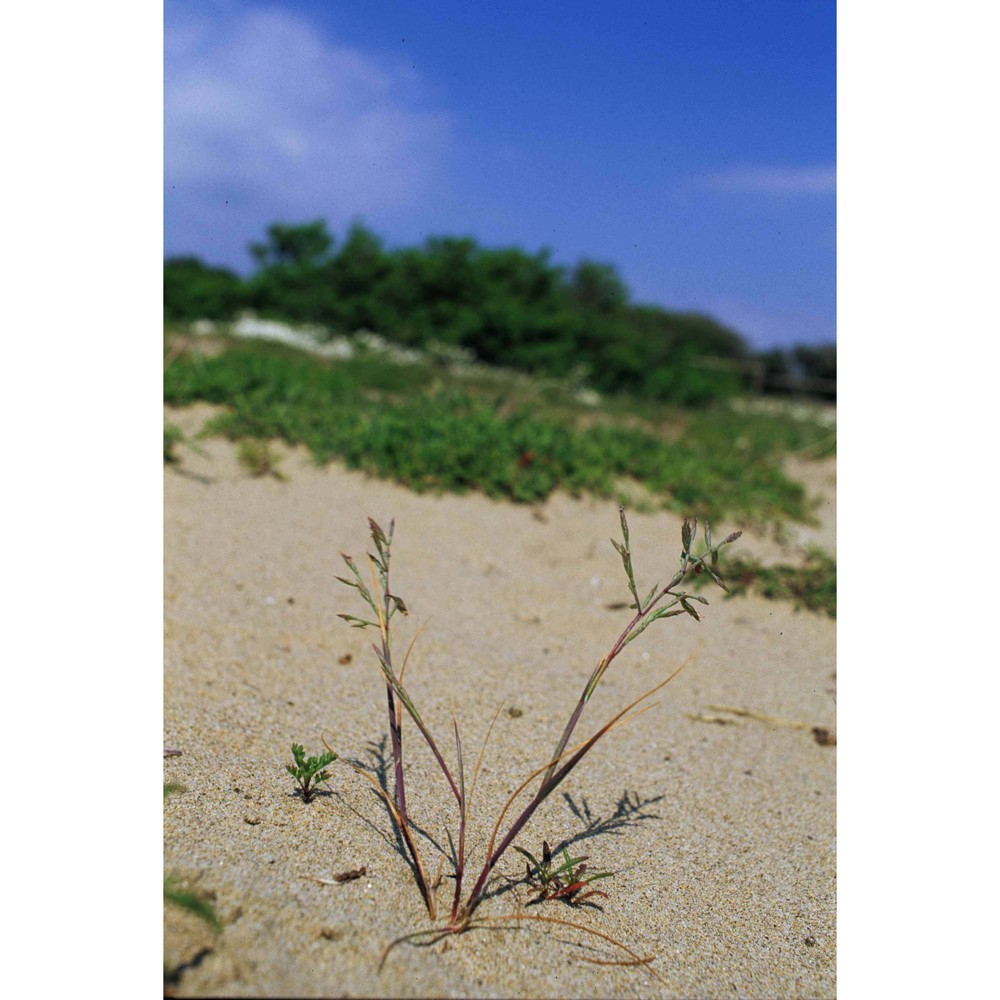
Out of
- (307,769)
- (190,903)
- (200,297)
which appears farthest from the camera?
(200,297)

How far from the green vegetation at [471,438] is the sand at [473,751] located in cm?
21

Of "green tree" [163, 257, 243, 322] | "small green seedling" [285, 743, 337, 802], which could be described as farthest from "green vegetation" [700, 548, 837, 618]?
"green tree" [163, 257, 243, 322]

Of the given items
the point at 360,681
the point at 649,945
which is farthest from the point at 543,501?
the point at 649,945

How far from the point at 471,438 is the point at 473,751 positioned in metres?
2.87

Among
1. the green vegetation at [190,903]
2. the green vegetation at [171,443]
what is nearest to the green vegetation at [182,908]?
the green vegetation at [190,903]

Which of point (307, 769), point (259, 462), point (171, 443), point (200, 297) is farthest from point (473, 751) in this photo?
Answer: point (200, 297)

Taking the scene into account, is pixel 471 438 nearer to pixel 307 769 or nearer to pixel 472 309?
pixel 307 769

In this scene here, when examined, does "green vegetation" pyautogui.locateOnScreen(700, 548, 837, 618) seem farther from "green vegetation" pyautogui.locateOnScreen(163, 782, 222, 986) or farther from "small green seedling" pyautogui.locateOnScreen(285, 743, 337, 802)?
"green vegetation" pyautogui.locateOnScreen(163, 782, 222, 986)

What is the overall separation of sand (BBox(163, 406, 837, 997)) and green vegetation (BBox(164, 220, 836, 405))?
635cm

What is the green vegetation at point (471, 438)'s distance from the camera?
489 cm

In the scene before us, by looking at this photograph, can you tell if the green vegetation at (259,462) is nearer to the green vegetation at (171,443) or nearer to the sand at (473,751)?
the sand at (473,751)

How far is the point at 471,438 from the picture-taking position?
5.07 metres
